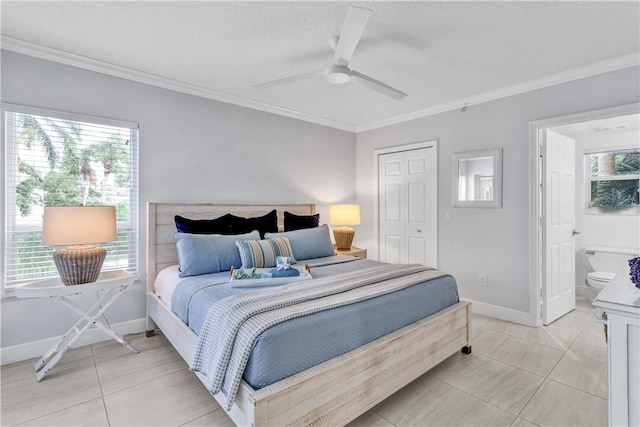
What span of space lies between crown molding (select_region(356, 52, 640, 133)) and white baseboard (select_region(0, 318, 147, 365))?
3889 mm

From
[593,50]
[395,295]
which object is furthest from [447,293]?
[593,50]

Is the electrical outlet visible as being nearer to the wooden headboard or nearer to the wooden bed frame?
the wooden bed frame

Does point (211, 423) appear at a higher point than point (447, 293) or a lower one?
lower

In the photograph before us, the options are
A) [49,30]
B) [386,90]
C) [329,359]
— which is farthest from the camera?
[386,90]

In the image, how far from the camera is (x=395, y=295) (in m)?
2.03

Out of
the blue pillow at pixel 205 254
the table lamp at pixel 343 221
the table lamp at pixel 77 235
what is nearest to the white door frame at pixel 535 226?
the table lamp at pixel 343 221

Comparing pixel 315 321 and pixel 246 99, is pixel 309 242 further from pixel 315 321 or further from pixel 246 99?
pixel 246 99

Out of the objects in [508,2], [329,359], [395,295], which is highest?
[508,2]

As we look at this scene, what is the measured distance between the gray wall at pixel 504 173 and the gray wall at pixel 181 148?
5.17ft

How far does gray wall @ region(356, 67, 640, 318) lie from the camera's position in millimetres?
Answer: 2771

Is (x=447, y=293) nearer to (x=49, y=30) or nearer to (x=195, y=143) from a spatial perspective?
(x=195, y=143)

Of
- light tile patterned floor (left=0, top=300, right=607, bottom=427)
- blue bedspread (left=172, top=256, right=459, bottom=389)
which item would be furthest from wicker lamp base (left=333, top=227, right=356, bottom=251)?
light tile patterned floor (left=0, top=300, right=607, bottom=427)

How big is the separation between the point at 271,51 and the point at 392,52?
965 millimetres

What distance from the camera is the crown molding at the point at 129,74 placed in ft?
7.72
